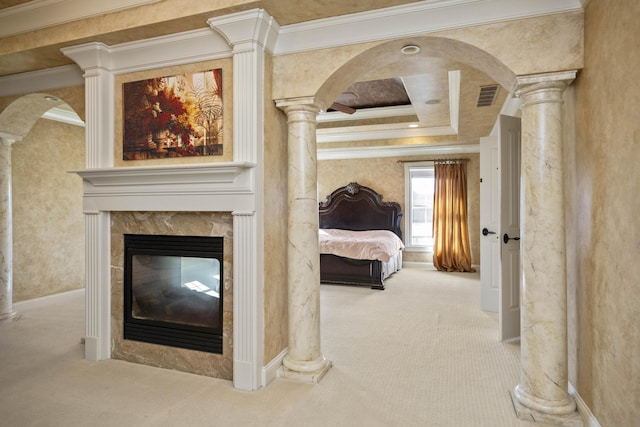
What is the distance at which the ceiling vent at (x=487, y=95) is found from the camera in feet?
12.2

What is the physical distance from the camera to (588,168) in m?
2.10

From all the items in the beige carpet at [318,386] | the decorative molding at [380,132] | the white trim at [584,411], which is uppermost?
the decorative molding at [380,132]

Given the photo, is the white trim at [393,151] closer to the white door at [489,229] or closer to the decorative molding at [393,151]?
the decorative molding at [393,151]

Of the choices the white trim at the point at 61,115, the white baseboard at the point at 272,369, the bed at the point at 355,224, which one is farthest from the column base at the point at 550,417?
the white trim at the point at 61,115

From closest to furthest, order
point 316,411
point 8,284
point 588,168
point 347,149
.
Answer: point 588,168 → point 316,411 → point 8,284 → point 347,149

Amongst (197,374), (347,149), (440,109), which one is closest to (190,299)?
(197,374)

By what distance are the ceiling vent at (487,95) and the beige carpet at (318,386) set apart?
7.72 feet

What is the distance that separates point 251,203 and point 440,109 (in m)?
4.20

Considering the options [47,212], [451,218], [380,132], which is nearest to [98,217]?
[47,212]

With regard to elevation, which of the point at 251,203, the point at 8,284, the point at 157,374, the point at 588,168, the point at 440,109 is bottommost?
the point at 157,374

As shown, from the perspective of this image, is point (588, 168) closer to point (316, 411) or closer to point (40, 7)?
point (316, 411)

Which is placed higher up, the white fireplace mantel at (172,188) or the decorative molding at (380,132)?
the decorative molding at (380,132)

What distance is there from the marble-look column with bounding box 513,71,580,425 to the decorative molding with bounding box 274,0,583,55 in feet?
1.34

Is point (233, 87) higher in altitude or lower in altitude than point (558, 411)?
higher
